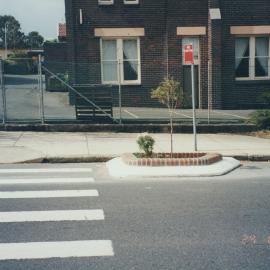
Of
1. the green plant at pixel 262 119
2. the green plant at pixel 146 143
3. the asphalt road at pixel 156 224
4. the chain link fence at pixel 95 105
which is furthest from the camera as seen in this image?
the chain link fence at pixel 95 105

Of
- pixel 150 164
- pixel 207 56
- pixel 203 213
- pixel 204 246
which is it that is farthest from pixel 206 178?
pixel 207 56

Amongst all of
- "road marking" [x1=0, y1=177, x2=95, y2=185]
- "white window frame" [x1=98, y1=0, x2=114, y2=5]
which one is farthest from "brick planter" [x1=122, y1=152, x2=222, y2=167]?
"white window frame" [x1=98, y1=0, x2=114, y2=5]

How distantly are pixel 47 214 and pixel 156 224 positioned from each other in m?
1.65

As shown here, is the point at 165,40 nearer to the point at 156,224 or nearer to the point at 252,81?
the point at 252,81

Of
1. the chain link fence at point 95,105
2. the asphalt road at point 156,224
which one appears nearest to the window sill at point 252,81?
the chain link fence at point 95,105

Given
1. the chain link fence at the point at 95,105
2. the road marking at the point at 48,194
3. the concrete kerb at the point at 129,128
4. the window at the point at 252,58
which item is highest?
the window at the point at 252,58

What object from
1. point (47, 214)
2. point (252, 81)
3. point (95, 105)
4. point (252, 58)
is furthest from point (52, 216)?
point (252, 58)

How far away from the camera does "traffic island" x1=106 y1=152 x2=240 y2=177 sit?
10047mm

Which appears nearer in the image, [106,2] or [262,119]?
[262,119]

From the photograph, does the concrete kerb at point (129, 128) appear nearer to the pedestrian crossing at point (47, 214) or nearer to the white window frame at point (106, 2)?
the pedestrian crossing at point (47, 214)

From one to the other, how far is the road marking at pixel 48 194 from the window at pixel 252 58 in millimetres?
15503

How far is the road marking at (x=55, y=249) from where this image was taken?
5.45 metres

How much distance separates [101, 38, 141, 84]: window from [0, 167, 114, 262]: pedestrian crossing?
11823 mm

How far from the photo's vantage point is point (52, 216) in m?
7.02
